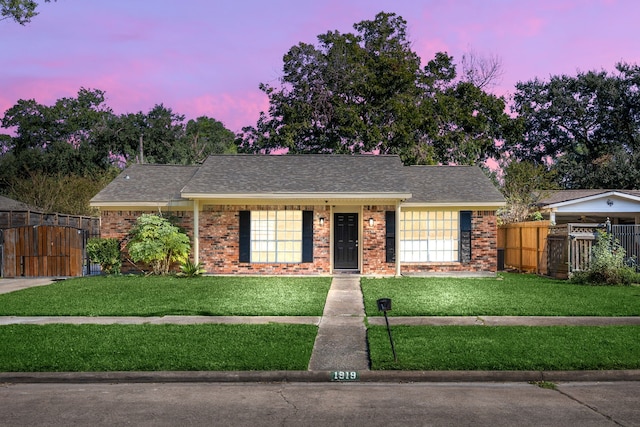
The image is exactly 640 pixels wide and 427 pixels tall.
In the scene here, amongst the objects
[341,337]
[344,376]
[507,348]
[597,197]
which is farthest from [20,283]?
[597,197]

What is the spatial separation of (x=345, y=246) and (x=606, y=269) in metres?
8.51

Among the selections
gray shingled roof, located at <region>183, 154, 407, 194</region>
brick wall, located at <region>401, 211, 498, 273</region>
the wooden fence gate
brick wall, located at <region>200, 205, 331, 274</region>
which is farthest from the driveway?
brick wall, located at <region>401, 211, 498, 273</region>

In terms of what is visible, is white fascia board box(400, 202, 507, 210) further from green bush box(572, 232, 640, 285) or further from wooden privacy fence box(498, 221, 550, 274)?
green bush box(572, 232, 640, 285)

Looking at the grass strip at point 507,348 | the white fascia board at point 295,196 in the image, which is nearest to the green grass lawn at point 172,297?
the white fascia board at point 295,196

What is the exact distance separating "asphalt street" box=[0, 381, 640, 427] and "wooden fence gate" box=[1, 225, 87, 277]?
47.7 feet

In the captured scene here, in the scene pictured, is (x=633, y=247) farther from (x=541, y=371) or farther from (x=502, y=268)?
(x=541, y=371)

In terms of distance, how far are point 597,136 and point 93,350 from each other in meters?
50.2

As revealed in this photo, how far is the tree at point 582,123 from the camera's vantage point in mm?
48344

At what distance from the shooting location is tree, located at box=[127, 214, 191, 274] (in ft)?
66.7

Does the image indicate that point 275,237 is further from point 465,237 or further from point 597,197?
point 597,197

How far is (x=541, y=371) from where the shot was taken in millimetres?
8055

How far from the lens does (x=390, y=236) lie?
21188 millimetres

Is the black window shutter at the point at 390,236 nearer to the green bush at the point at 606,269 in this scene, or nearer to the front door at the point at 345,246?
the front door at the point at 345,246

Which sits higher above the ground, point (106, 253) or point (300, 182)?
point (300, 182)
